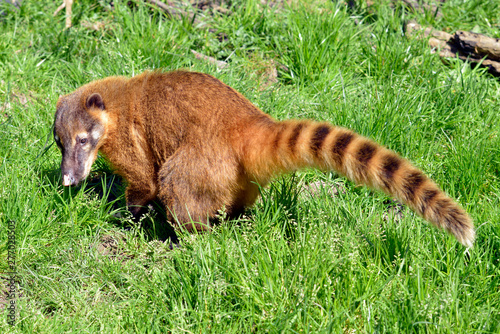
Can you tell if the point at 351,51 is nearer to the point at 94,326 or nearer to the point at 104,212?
the point at 104,212

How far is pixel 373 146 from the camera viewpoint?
3.13 meters

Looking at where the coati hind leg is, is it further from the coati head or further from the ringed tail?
the coati head

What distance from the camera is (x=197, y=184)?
3594mm

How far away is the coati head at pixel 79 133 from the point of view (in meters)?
3.93

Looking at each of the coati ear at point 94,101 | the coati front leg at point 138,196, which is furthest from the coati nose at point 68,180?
the coati ear at point 94,101

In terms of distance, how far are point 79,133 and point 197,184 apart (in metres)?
1.08

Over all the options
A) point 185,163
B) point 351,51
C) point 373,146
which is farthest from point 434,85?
point 185,163

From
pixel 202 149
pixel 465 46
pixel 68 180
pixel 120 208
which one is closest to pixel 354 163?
pixel 202 149

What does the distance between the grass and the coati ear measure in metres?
0.60

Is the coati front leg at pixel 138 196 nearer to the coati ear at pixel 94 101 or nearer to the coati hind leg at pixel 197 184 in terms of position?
the coati hind leg at pixel 197 184

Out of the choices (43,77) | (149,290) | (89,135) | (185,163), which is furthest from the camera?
(43,77)

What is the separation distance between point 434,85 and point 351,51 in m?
0.98

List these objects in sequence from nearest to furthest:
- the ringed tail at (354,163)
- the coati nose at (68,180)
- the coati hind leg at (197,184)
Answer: the ringed tail at (354,163), the coati hind leg at (197,184), the coati nose at (68,180)

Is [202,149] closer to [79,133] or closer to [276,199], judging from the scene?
[276,199]
